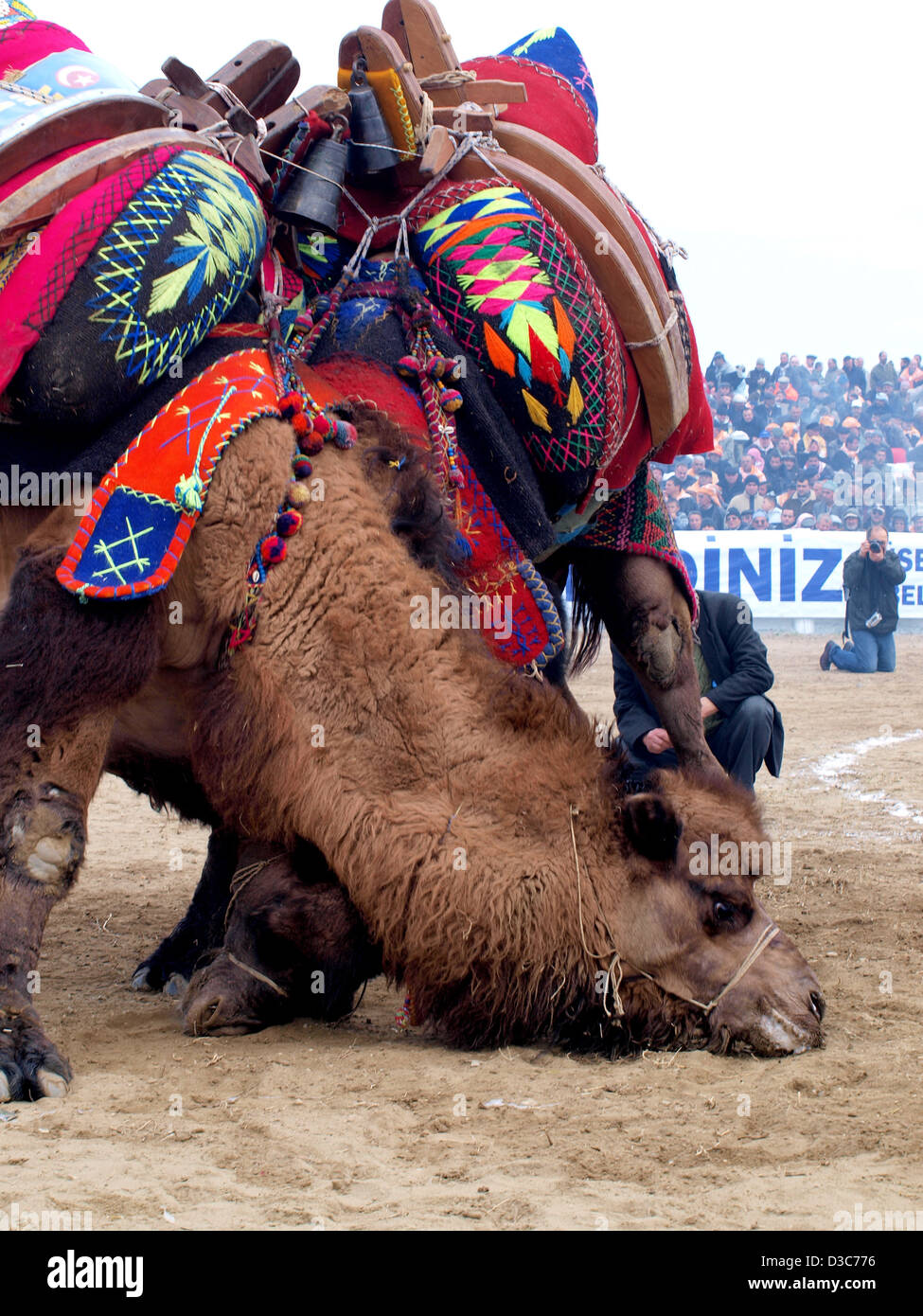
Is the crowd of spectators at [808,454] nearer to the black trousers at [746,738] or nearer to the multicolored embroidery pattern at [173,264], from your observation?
the black trousers at [746,738]

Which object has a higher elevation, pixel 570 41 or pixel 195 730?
pixel 570 41

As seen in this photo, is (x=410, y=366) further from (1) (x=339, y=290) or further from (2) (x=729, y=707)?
(2) (x=729, y=707)

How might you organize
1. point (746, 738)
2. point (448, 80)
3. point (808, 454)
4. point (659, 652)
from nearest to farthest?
point (448, 80) < point (659, 652) < point (746, 738) < point (808, 454)

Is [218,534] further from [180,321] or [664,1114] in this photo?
[664,1114]

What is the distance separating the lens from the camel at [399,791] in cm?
343

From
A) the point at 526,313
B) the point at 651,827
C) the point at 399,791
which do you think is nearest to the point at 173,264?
the point at 526,313

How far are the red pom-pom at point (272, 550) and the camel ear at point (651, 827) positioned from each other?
1.10m

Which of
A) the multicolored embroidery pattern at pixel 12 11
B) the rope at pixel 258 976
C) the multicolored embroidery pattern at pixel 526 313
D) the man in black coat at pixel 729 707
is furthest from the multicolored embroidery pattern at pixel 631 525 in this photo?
the multicolored embroidery pattern at pixel 12 11

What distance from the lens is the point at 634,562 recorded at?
5562 millimetres

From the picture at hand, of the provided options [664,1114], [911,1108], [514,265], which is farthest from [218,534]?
[911,1108]

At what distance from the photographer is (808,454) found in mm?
24391

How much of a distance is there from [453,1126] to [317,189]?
2913 millimetres

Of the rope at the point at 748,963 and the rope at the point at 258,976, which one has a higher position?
the rope at the point at 748,963

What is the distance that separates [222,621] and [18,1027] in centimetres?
111
